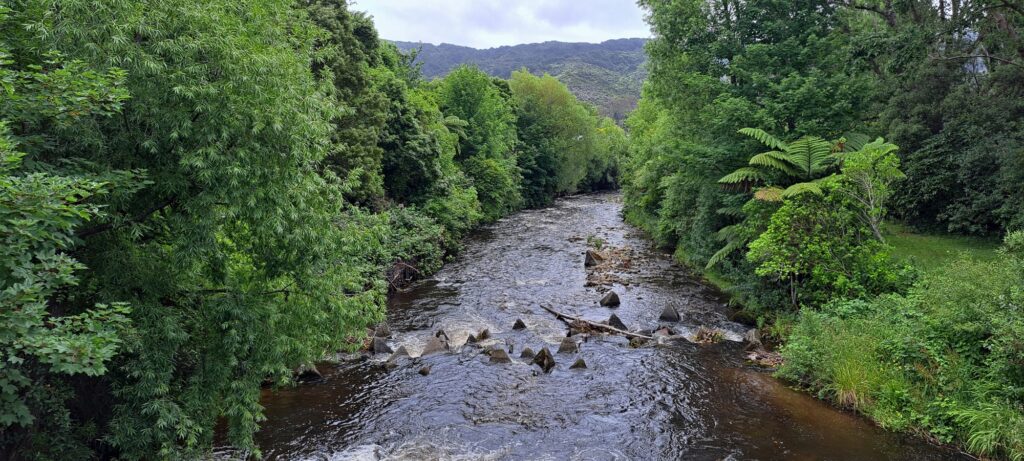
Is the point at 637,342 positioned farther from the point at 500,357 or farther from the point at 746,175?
the point at 746,175

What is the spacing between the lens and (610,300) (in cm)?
1977

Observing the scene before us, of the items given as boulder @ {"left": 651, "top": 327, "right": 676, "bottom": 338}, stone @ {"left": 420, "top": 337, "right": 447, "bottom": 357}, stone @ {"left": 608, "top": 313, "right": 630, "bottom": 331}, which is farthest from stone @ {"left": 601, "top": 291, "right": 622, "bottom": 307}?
stone @ {"left": 420, "top": 337, "right": 447, "bottom": 357}

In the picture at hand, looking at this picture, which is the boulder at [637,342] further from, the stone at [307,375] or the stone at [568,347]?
the stone at [307,375]

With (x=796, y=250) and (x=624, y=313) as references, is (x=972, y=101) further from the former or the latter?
(x=624, y=313)

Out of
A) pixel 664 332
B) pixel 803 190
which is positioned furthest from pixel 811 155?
pixel 664 332

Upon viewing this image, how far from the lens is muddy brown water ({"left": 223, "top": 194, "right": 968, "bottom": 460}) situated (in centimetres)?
1002

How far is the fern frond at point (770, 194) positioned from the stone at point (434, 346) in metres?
10.3

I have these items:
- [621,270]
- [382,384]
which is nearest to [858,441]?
[382,384]

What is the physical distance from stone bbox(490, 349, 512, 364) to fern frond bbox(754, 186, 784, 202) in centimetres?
871

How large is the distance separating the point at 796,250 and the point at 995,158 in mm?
8985

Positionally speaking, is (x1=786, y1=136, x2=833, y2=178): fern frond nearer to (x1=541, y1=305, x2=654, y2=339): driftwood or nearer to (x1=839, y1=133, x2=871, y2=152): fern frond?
(x1=839, y1=133, x2=871, y2=152): fern frond

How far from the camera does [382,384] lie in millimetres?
13133

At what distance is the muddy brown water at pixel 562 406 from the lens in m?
10.0

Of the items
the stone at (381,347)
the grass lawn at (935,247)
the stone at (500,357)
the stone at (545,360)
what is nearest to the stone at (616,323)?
the stone at (545,360)
